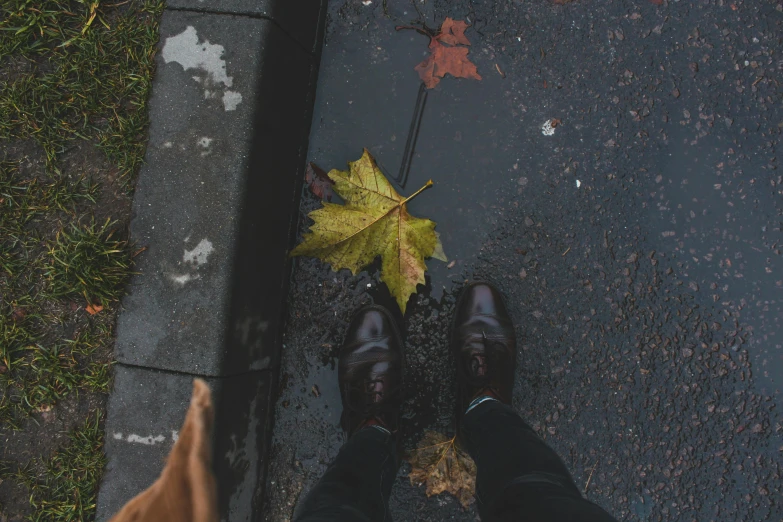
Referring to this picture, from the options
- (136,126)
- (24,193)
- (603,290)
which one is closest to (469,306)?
(603,290)

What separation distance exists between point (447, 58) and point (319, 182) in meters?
0.73

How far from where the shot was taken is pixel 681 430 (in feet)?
6.33

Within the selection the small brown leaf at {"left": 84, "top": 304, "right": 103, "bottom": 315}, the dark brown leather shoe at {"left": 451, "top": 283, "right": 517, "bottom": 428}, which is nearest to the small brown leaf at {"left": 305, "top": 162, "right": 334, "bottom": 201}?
the dark brown leather shoe at {"left": 451, "top": 283, "right": 517, "bottom": 428}

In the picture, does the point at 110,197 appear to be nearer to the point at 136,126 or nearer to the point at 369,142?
the point at 136,126

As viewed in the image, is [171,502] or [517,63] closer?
[171,502]

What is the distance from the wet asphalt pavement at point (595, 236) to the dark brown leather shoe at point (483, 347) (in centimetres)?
7

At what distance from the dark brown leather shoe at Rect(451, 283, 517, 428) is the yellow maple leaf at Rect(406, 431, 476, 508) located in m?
0.13

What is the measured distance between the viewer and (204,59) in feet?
5.72

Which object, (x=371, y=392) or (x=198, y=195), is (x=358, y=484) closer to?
(x=371, y=392)

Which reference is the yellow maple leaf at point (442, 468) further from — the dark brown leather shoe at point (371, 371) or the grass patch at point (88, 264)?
the grass patch at point (88, 264)

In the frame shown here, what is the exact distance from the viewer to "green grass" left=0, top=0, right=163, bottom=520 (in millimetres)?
1802

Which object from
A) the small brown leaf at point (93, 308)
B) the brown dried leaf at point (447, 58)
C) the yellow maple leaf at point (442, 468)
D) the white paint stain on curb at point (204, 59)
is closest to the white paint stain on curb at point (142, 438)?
the small brown leaf at point (93, 308)

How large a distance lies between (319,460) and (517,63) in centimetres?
180

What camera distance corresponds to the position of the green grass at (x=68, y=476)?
1.78m
